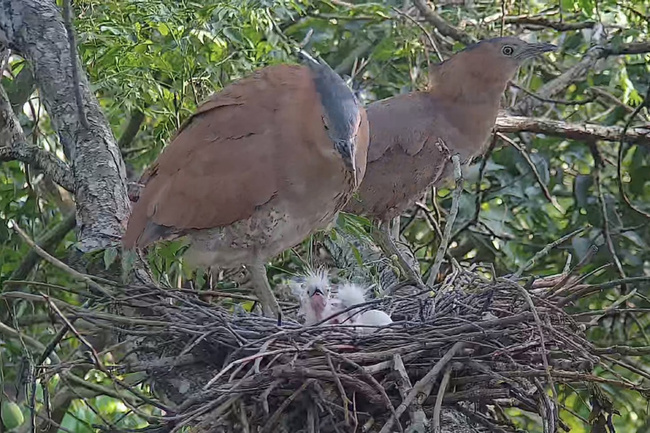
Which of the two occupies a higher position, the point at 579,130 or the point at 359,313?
the point at 359,313

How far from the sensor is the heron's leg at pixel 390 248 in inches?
123

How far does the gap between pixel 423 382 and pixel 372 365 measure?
6.1 inches

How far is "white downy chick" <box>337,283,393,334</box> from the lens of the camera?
92.3 inches

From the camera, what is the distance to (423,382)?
1897mm

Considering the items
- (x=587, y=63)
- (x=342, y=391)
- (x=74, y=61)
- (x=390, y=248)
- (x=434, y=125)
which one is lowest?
(x=390, y=248)

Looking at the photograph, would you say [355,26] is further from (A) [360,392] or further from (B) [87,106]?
(A) [360,392]

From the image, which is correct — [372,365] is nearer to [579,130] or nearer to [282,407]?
[282,407]

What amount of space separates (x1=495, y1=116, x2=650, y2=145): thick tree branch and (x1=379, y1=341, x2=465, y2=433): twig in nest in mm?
1509

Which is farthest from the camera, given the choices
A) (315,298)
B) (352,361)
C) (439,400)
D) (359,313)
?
(315,298)

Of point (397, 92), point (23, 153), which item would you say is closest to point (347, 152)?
point (23, 153)

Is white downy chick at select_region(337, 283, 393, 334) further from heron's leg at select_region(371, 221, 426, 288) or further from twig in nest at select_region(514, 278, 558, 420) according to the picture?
twig in nest at select_region(514, 278, 558, 420)

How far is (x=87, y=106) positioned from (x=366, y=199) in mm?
1370

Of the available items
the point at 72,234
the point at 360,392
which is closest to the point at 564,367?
the point at 360,392

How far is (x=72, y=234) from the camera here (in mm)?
3582
